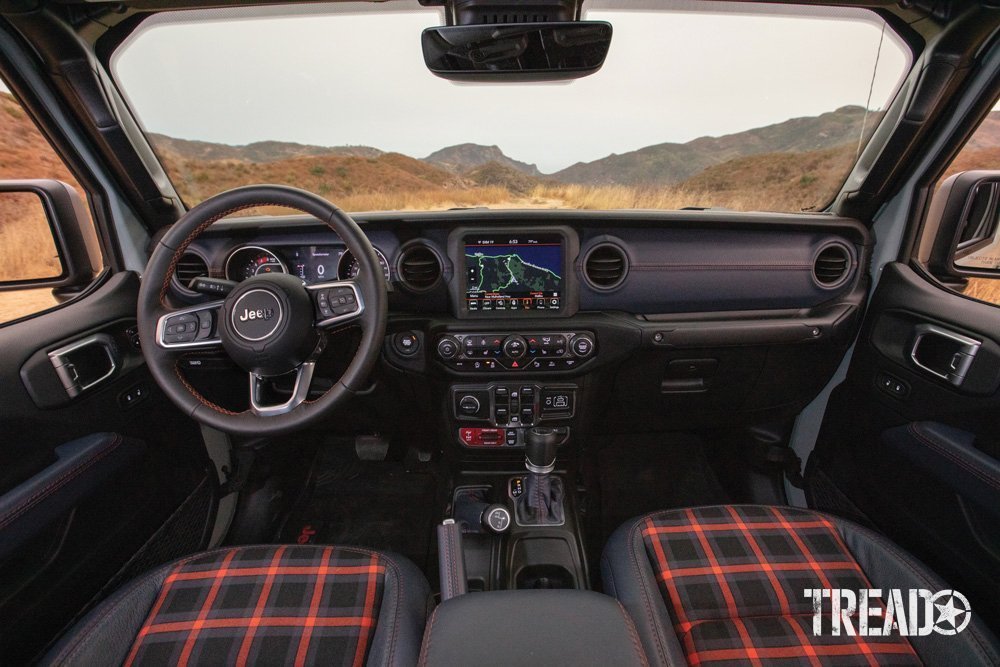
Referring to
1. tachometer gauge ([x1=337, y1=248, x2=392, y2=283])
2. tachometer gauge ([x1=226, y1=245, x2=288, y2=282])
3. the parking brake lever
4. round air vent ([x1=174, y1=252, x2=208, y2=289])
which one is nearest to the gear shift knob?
the parking brake lever

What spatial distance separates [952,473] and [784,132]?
137 centimetres

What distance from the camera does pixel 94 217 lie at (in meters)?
2.03

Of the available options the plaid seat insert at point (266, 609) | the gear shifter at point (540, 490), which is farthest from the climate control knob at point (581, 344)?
the plaid seat insert at point (266, 609)

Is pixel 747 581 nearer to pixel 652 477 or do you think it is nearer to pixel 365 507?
pixel 652 477

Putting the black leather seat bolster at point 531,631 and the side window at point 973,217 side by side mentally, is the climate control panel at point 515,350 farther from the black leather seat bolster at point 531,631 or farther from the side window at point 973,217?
the side window at point 973,217

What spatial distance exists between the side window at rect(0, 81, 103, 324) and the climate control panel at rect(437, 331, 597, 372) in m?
1.37

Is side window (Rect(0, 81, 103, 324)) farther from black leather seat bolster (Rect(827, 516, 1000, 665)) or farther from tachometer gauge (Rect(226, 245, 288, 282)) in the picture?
black leather seat bolster (Rect(827, 516, 1000, 665))

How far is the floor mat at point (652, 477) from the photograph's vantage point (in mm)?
2711

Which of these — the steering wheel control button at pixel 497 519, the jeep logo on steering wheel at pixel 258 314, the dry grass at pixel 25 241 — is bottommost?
the steering wheel control button at pixel 497 519

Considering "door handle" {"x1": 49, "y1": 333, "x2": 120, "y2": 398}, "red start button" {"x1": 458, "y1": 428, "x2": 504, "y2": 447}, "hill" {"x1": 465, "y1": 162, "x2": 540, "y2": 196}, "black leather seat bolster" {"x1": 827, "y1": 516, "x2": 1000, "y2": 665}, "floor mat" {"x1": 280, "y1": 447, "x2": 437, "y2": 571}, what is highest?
"hill" {"x1": 465, "y1": 162, "x2": 540, "y2": 196}

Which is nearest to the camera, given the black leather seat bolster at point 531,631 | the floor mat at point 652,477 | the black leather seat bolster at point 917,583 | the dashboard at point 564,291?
the black leather seat bolster at point 531,631

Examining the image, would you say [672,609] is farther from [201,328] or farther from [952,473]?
[201,328]

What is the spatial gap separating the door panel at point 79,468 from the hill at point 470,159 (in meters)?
1.30

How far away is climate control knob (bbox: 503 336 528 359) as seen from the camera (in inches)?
79.8
